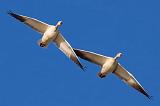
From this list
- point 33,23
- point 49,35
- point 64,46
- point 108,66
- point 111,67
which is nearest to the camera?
point 108,66

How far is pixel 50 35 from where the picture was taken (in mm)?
70062

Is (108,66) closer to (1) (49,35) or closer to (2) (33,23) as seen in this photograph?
(1) (49,35)

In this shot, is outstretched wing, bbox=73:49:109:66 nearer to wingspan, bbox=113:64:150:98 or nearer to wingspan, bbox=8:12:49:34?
wingspan, bbox=113:64:150:98

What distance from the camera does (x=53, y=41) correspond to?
70.6m

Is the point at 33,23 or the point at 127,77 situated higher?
the point at 33,23

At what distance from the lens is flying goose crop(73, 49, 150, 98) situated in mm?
69562

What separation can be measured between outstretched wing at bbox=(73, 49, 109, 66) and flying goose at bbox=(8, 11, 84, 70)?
33.5 inches

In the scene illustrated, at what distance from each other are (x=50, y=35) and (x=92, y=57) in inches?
149

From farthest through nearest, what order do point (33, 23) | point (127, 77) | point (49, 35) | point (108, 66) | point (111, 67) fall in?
point (33, 23), point (127, 77), point (49, 35), point (111, 67), point (108, 66)

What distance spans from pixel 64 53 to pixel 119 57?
176 inches

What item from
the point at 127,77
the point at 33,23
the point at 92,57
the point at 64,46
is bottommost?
the point at 127,77

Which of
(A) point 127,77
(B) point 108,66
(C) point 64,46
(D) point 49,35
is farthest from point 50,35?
(A) point 127,77

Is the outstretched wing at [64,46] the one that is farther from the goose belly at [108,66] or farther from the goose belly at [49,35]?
the goose belly at [108,66]

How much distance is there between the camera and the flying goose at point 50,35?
70.0 metres
